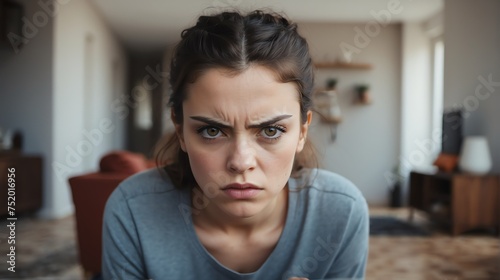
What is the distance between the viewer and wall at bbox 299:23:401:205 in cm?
553

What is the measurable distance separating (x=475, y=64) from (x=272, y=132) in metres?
3.85

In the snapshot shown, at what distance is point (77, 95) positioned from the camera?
14.4ft

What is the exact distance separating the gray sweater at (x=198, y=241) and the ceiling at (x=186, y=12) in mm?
3243

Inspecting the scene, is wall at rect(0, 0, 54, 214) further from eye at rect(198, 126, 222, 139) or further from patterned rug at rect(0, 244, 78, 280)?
eye at rect(198, 126, 222, 139)

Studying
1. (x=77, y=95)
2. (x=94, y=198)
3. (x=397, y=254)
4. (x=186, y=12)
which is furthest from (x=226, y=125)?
(x=77, y=95)

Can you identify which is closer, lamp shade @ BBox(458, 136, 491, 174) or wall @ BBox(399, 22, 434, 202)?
lamp shade @ BBox(458, 136, 491, 174)

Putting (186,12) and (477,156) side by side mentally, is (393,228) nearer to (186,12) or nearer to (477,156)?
(477,156)

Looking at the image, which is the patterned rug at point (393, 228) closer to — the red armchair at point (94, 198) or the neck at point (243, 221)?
the red armchair at point (94, 198)

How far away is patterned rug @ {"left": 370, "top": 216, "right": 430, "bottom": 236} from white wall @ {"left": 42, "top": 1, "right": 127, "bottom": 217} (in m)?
2.60

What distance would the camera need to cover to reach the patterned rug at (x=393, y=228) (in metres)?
3.58

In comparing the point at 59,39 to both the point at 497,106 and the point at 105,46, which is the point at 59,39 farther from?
the point at 497,106

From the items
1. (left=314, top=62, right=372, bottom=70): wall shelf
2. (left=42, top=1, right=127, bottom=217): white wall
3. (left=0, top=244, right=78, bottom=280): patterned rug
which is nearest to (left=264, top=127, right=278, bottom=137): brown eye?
(left=0, top=244, right=78, bottom=280): patterned rug

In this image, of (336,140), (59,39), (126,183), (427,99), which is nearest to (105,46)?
(59,39)

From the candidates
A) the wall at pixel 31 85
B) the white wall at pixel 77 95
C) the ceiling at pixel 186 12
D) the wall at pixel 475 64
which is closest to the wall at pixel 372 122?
the ceiling at pixel 186 12
